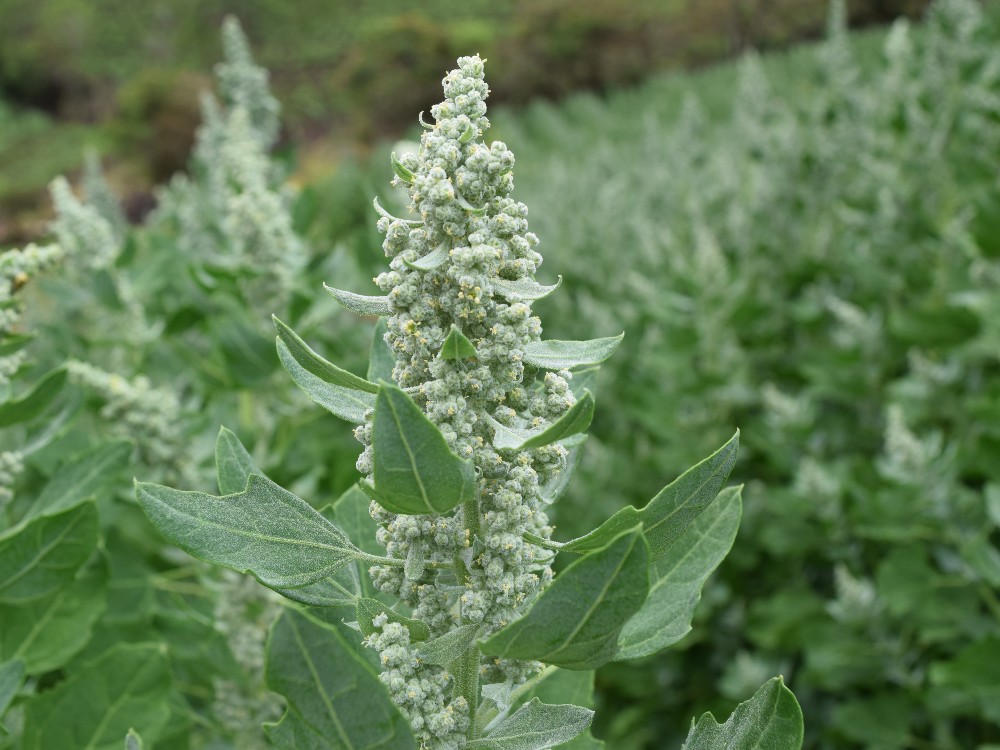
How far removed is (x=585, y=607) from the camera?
0.91m

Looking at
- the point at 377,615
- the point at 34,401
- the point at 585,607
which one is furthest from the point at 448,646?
the point at 34,401

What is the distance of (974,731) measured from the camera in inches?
137

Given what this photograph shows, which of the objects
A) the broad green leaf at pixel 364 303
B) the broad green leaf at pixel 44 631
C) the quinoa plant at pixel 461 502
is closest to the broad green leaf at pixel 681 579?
the quinoa plant at pixel 461 502

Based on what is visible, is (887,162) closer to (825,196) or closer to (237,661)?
(825,196)

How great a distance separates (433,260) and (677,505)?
389mm

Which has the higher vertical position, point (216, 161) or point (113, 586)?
point (216, 161)

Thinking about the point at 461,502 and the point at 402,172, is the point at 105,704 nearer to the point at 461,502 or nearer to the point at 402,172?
the point at 461,502

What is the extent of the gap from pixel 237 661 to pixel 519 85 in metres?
20.9

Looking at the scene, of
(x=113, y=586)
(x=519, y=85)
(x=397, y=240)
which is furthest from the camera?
(x=519, y=85)

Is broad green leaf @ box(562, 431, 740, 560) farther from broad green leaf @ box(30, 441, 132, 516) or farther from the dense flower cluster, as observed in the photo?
broad green leaf @ box(30, 441, 132, 516)

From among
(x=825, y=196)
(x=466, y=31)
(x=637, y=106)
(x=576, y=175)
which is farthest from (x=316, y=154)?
(x=825, y=196)

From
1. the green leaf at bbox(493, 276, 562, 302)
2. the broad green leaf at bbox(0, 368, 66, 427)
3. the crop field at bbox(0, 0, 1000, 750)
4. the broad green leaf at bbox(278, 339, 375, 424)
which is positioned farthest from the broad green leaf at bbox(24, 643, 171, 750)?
the green leaf at bbox(493, 276, 562, 302)

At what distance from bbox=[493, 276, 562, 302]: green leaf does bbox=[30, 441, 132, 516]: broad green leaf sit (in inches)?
43.8

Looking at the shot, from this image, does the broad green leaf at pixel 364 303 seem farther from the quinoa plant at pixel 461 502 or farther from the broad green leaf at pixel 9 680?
the broad green leaf at pixel 9 680
